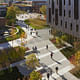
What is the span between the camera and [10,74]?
3341cm

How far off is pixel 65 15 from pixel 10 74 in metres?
25.8

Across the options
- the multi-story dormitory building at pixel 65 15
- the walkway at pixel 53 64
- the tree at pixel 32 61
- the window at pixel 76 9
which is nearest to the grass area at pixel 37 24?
the multi-story dormitory building at pixel 65 15

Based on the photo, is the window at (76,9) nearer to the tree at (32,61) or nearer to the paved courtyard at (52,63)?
the paved courtyard at (52,63)

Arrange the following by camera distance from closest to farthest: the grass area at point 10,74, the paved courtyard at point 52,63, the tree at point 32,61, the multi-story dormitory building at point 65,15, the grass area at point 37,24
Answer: the grass area at point 10,74
the paved courtyard at point 52,63
the tree at point 32,61
the multi-story dormitory building at point 65,15
the grass area at point 37,24

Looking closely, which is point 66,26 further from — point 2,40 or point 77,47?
point 2,40

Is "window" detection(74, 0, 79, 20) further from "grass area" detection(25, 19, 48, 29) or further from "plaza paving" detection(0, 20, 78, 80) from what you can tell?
"grass area" detection(25, 19, 48, 29)

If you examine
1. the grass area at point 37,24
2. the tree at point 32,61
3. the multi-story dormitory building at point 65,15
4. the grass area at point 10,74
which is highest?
the multi-story dormitory building at point 65,15

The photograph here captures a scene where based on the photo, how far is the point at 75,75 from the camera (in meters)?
33.0

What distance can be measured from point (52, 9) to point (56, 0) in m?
3.94

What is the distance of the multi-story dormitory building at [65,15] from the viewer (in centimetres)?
4728

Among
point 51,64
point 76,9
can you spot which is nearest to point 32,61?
point 51,64

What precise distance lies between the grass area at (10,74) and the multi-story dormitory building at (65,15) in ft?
66.6

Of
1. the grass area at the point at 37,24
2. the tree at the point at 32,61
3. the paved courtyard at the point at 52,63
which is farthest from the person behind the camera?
the grass area at the point at 37,24

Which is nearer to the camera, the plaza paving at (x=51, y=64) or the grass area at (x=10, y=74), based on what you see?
the grass area at (x=10, y=74)
